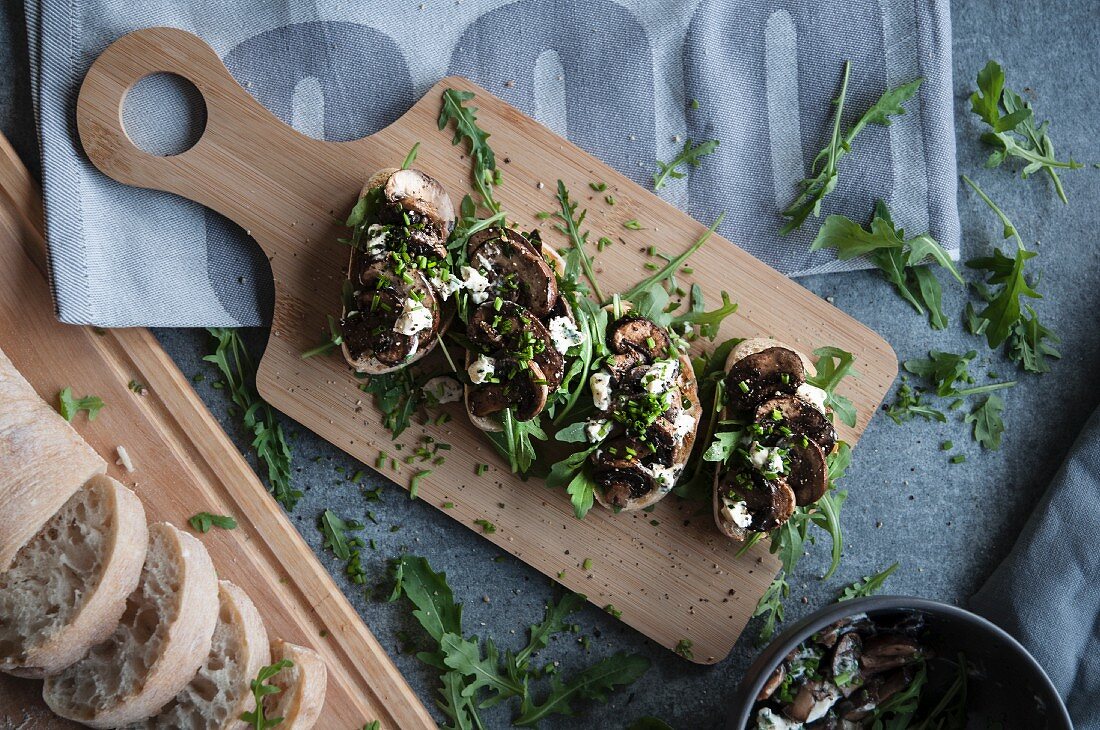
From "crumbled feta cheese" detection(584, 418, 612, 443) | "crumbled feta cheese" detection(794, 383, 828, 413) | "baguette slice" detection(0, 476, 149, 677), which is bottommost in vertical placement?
"baguette slice" detection(0, 476, 149, 677)

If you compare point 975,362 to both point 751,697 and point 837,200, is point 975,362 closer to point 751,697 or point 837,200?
point 837,200

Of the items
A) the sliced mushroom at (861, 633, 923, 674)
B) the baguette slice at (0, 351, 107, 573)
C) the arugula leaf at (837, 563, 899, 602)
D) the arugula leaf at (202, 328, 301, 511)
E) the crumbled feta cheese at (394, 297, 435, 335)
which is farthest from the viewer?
the arugula leaf at (837, 563, 899, 602)

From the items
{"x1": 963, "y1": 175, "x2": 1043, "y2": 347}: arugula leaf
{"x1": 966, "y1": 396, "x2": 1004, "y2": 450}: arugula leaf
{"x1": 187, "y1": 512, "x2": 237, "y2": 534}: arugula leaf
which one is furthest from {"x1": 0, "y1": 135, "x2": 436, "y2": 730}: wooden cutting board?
{"x1": 963, "y1": 175, "x2": 1043, "y2": 347}: arugula leaf

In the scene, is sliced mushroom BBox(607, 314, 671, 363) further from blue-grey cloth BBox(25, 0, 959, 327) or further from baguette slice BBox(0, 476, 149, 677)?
baguette slice BBox(0, 476, 149, 677)

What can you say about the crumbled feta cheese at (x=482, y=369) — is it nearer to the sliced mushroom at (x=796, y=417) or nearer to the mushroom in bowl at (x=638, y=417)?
the mushroom in bowl at (x=638, y=417)

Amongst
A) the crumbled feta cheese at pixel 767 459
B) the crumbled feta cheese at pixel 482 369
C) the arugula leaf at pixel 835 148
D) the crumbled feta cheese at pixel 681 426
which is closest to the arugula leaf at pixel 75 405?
the crumbled feta cheese at pixel 482 369
